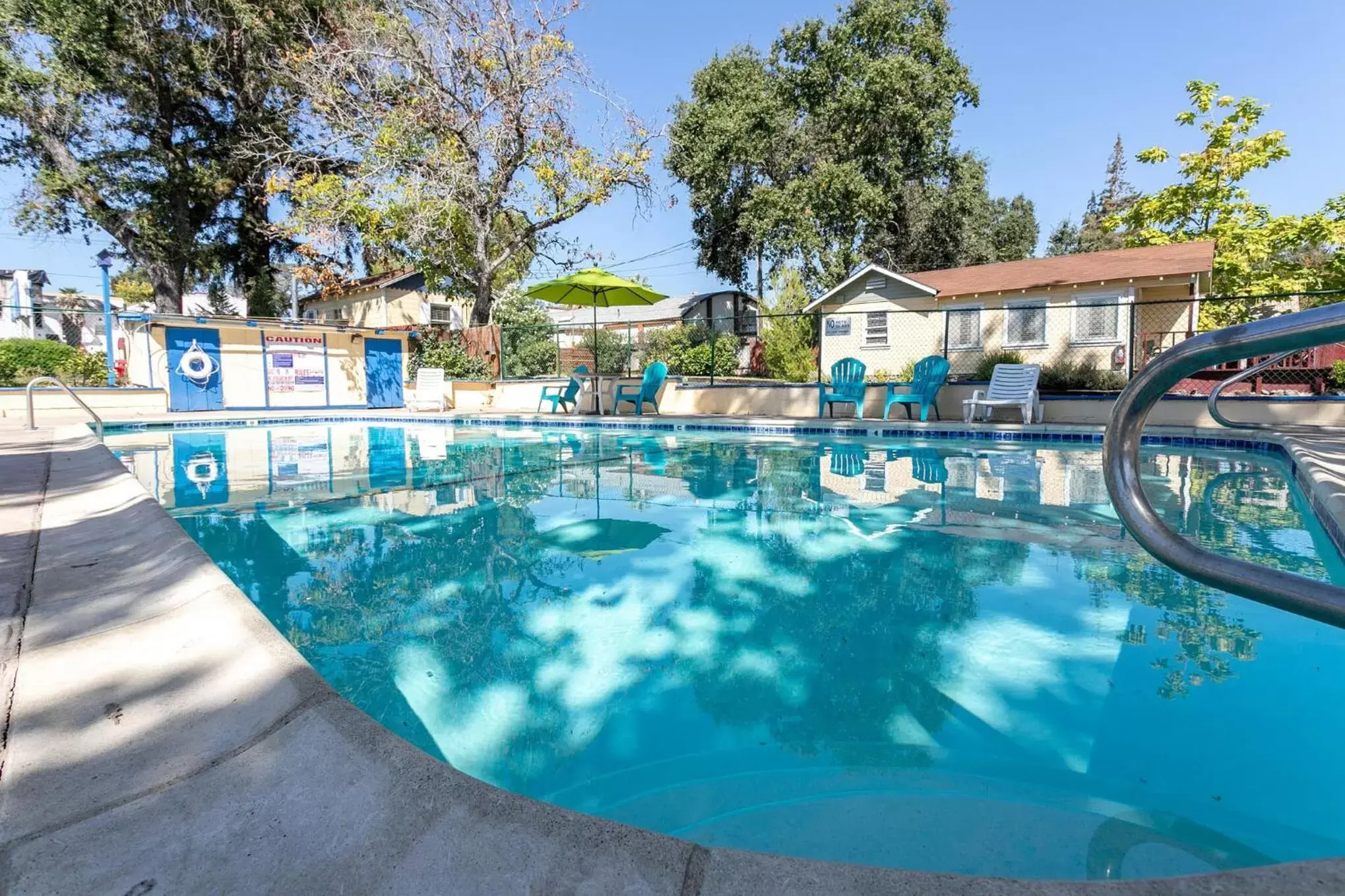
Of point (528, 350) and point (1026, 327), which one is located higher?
point (1026, 327)

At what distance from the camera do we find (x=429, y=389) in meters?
14.1

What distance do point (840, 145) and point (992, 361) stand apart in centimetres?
1255

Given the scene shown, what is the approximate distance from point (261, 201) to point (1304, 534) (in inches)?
849

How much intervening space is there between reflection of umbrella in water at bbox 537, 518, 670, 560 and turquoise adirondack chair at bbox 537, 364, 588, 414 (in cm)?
843

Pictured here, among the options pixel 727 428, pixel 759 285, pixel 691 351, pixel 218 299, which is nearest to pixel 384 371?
pixel 691 351

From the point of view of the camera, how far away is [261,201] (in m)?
18.2

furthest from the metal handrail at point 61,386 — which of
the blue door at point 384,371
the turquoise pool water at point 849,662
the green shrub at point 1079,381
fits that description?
the green shrub at point 1079,381

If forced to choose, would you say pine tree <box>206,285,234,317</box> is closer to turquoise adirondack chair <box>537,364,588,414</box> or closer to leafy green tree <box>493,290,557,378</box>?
leafy green tree <box>493,290,557,378</box>

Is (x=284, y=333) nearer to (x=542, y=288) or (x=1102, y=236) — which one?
(x=542, y=288)

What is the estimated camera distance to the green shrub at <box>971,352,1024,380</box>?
13144 mm

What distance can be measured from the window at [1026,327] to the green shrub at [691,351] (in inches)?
232

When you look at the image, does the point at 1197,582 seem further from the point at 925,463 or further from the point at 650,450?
the point at 650,450

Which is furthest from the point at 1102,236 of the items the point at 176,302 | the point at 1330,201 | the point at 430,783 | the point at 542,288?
the point at 430,783

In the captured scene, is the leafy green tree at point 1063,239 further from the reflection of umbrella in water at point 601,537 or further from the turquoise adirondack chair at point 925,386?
the reflection of umbrella in water at point 601,537
